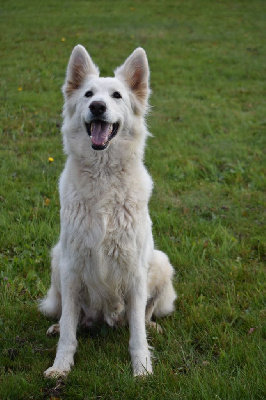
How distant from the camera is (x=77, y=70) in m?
3.80

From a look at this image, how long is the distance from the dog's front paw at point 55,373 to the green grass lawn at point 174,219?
0.04 meters

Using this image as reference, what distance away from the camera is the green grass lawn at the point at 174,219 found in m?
2.97

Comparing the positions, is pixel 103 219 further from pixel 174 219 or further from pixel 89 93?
pixel 174 219

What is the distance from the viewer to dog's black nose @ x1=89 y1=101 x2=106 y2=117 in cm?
332

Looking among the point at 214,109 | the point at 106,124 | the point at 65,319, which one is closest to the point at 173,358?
the point at 65,319

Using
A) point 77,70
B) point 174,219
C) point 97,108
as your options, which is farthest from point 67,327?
point 174,219

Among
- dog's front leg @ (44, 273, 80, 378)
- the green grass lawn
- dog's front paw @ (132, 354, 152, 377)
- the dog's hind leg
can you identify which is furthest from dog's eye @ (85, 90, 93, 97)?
dog's front paw @ (132, 354, 152, 377)

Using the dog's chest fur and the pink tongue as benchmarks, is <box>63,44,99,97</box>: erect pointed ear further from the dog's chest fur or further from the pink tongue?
the dog's chest fur

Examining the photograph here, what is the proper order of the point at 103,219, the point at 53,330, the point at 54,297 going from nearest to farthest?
the point at 103,219
the point at 53,330
the point at 54,297

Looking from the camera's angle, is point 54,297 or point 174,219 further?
point 174,219

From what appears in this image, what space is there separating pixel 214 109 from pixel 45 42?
657 cm

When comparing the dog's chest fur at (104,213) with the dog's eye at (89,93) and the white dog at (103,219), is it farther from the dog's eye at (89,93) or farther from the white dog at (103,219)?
the dog's eye at (89,93)

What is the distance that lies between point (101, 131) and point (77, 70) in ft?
2.27

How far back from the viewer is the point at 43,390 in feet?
9.50
